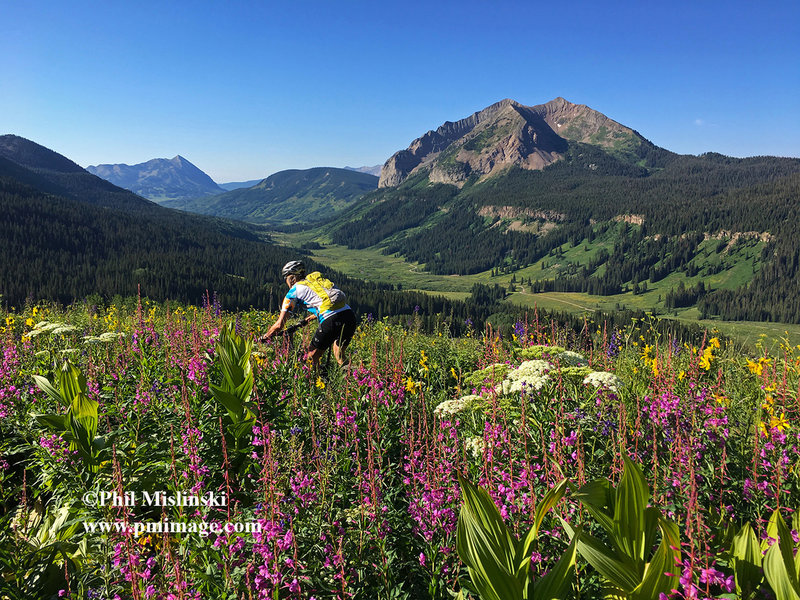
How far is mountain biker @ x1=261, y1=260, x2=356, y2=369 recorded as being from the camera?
8.35m

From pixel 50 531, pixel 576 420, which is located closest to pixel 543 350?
pixel 576 420

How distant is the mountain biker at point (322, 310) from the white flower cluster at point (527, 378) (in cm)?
A: 401

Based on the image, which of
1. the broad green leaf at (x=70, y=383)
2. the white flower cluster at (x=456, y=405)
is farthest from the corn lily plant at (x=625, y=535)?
the broad green leaf at (x=70, y=383)

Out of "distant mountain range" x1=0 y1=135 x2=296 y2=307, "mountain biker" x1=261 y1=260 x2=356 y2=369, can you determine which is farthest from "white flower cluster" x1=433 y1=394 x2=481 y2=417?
"distant mountain range" x1=0 y1=135 x2=296 y2=307

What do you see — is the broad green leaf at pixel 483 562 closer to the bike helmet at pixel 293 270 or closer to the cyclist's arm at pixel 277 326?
the cyclist's arm at pixel 277 326

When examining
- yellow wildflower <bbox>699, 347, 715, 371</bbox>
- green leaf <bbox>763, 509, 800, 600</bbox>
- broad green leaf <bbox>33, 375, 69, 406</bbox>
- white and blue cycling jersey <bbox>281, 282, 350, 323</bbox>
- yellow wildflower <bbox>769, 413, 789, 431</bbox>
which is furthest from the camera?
white and blue cycling jersey <bbox>281, 282, 350, 323</bbox>

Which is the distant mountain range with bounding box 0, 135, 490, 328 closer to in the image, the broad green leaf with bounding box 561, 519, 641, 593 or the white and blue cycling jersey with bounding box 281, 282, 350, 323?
the white and blue cycling jersey with bounding box 281, 282, 350, 323

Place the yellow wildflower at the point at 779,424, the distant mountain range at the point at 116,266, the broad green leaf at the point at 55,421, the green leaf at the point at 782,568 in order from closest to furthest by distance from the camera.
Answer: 1. the green leaf at the point at 782,568
2. the yellow wildflower at the point at 779,424
3. the broad green leaf at the point at 55,421
4. the distant mountain range at the point at 116,266

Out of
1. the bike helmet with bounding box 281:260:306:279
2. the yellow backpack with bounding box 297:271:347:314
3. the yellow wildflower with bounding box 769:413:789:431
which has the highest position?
the bike helmet with bounding box 281:260:306:279

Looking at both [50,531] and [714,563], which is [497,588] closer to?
[714,563]

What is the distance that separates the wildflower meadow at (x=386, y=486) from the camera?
2.52 meters

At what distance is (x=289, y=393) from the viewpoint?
6133 mm

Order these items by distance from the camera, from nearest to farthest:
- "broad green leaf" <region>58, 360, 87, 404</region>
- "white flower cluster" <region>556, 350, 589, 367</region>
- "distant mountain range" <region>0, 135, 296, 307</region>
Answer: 1. "broad green leaf" <region>58, 360, 87, 404</region>
2. "white flower cluster" <region>556, 350, 589, 367</region>
3. "distant mountain range" <region>0, 135, 296, 307</region>

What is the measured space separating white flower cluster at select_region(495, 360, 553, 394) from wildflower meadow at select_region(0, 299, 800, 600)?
0.10 ft
